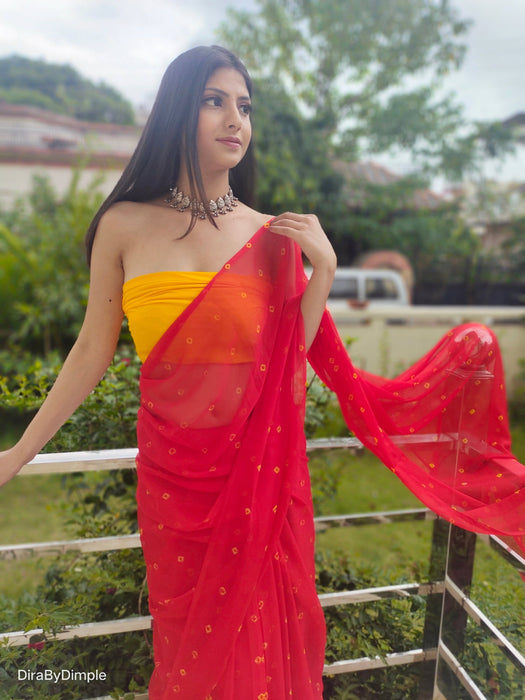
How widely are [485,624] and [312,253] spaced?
3.45 feet

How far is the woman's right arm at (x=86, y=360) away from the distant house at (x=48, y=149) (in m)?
6.67

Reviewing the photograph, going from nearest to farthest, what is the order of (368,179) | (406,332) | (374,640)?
(374,640) < (406,332) < (368,179)

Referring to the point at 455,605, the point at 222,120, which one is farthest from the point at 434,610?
the point at 222,120

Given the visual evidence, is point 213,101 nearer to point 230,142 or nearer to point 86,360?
point 230,142

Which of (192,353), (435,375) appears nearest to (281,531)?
(192,353)

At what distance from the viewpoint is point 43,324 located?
16.7ft

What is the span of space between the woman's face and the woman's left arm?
190mm

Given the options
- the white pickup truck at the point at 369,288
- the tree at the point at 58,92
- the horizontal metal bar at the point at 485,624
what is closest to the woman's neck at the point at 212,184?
the horizontal metal bar at the point at 485,624

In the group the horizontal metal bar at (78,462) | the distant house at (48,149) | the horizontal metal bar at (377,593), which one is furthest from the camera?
the distant house at (48,149)

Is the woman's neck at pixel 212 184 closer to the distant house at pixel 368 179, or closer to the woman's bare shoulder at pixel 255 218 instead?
the woman's bare shoulder at pixel 255 218

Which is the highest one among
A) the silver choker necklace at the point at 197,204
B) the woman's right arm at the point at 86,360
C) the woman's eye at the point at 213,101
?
the woman's eye at the point at 213,101

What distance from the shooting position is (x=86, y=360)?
1284mm

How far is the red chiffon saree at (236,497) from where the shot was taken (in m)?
1.11

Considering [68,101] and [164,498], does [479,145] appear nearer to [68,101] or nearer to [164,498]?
[164,498]
